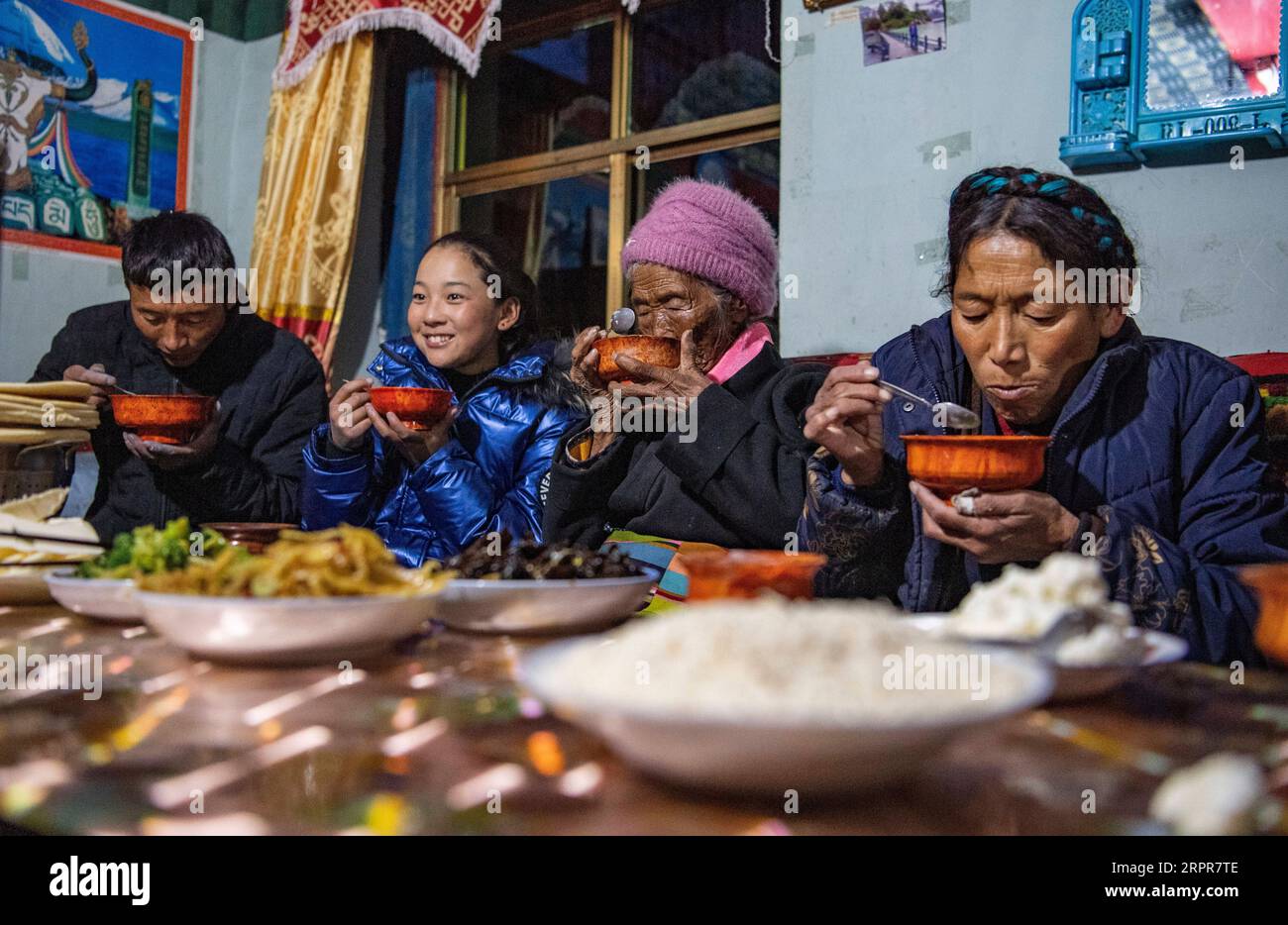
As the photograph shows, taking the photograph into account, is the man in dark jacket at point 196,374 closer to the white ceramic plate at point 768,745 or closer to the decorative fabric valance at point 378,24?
the decorative fabric valance at point 378,24

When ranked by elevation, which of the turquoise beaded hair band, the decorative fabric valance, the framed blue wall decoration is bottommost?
the turquoise beaded hair band

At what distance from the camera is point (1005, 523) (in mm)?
1406

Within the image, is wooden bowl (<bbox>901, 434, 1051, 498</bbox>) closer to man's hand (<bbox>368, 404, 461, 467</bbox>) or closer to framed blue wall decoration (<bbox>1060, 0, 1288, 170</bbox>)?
man's hand (<bbox>368, 404, 461, 467</bbox>)

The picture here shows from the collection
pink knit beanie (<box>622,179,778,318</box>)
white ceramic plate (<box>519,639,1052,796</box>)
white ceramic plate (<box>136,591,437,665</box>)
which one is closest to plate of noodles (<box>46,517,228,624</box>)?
white ceramic plate (<box>136,591,437,665</box>)

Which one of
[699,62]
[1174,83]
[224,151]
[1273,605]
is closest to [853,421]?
[1273,605]

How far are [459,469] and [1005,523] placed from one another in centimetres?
159

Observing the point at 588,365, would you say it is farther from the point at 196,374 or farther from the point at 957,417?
the point at 196,374

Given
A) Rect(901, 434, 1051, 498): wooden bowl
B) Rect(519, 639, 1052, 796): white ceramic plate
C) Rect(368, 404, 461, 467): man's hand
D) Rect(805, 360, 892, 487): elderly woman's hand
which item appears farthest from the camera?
Rect(368, 404, 461, 467): man's hand

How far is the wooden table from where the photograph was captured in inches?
24.7

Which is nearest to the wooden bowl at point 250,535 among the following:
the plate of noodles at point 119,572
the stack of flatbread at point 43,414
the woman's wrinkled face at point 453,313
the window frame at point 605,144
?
the plate of noodles at point 119,572

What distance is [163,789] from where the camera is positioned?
2.17 feet

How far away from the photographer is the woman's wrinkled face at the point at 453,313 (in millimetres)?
2906

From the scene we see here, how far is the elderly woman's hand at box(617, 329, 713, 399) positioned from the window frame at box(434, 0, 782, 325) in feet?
6.72
